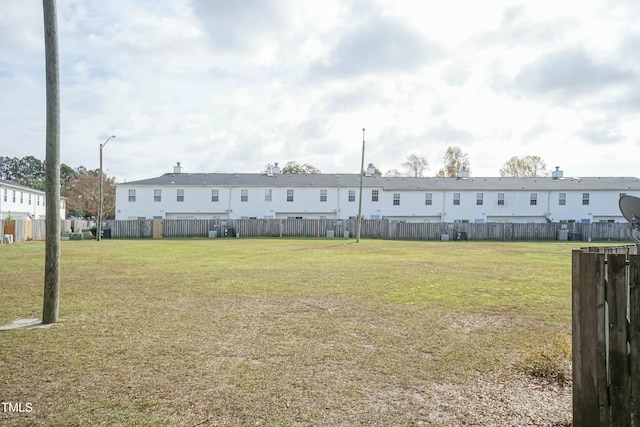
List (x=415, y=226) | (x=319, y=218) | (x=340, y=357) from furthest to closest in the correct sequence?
(x=319, y=218) < (x=415, y=226) < (x=340, y=357)

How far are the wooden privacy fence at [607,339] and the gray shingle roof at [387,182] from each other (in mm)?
44995

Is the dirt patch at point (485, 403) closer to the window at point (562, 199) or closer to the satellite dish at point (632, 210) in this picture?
the satellite dish at point (632, 210)

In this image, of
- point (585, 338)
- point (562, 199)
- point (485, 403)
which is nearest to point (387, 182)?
point (562, 199)

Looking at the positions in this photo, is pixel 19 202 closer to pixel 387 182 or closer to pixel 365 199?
pixel 365 199

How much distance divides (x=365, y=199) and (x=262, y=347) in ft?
143

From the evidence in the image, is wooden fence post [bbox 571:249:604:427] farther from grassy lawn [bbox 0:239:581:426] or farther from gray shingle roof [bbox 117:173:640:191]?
gray shingle roof [bbox 117:173:640:191]

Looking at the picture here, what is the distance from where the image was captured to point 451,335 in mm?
6512

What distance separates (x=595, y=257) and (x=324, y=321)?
485 cm

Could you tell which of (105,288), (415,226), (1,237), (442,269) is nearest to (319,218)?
(415,226)

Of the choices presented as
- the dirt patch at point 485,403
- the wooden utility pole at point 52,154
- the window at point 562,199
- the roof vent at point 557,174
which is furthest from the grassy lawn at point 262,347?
the roof vent at point 557,174

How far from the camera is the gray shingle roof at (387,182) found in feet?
159

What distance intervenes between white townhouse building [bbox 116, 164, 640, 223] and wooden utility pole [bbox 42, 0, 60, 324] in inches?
1603

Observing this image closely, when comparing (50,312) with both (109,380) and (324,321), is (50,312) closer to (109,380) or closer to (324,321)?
(109,380)

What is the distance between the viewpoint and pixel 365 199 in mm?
48906
